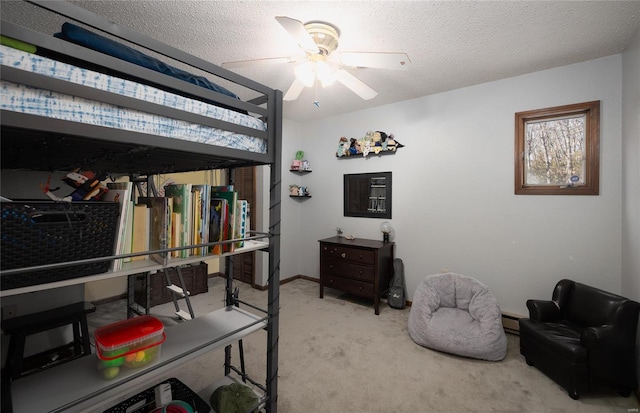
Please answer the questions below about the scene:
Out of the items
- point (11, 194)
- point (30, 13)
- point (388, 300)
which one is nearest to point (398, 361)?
point (388, 300)

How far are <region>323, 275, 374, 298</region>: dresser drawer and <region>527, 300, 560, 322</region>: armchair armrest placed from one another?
1.50 meters

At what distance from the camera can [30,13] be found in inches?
68.7

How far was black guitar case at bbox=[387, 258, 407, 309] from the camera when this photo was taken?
3236 mm

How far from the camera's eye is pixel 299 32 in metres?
1.49

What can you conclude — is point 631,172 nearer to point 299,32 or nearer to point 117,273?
point 299,32

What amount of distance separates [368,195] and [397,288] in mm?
1271

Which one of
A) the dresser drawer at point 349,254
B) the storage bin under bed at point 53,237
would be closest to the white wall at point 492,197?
the dresser drawer at point 349,254

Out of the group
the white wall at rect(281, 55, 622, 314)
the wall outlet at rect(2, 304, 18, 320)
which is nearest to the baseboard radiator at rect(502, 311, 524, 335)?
the white wall at rect(281, 55, 622, 314)

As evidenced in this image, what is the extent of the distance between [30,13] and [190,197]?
1849 mm

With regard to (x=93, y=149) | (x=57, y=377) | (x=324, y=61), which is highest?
(x=324, y=61)

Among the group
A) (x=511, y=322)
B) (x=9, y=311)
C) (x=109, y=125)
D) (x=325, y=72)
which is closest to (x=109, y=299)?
(x=9, y=311)

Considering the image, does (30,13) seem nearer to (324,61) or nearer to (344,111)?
(324,61)

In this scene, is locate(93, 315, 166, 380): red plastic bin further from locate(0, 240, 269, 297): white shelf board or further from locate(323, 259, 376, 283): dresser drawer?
locate(323, 259, 376, 283): dresser drawer

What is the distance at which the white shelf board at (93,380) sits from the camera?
903 millimetres
